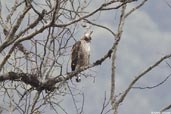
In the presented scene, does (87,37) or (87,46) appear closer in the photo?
(87,37)

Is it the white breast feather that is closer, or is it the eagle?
the eagle

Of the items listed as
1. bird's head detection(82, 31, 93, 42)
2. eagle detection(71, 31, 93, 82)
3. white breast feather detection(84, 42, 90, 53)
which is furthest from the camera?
white breast feather detection(84, 42, 90, 53)

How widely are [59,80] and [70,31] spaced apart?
77cm

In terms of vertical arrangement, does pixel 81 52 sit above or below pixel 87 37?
below

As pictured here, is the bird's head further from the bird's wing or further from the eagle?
the bird's wing

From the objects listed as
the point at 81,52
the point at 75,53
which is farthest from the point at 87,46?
the point at 75,53

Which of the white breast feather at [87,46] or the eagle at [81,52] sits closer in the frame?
the eagle at [81,52]

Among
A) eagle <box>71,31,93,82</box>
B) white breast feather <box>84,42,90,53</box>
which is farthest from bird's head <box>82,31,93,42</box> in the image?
white breast feather <box>84,42,90,53</box>

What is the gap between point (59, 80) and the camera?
21.9ft

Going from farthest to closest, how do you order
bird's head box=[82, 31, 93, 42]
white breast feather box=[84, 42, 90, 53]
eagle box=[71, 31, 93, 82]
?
1. white breast feather box=[84, 42, 90, 53]
2. eagle box=[71, 31, 93, 82]
3. bird's head box=[82, 31, 93, 42]

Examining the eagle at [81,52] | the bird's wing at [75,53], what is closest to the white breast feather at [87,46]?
the eagle at [81,52]

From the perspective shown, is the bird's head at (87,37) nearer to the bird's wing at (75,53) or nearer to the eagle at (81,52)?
the eagle at (81,52)

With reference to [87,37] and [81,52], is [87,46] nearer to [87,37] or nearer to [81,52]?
[81,52]

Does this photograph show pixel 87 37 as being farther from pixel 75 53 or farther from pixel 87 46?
pixel 75 53
